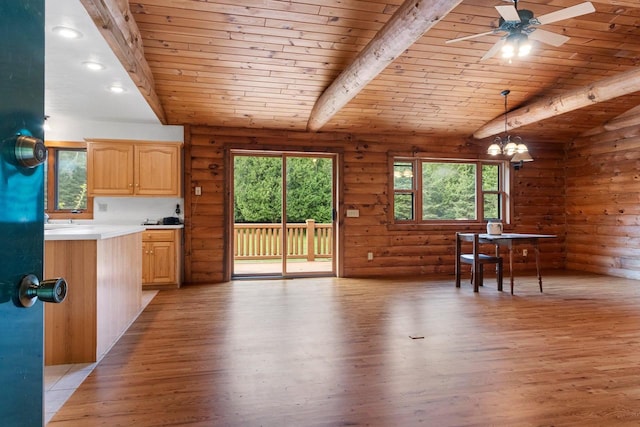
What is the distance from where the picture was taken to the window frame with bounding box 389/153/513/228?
605 centimetres

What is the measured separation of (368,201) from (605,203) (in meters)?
4.00

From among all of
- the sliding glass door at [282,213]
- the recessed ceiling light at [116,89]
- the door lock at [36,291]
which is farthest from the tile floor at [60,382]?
the sliding glass door at [282,213]

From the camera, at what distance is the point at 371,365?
2.46m

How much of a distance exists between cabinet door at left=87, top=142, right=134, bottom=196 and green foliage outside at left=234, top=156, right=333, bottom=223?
60.4 inches

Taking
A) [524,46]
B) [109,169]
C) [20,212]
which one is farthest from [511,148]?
[109,169]

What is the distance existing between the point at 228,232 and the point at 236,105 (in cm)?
187

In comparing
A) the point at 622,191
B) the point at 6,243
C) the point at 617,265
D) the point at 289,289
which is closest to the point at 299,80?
the point at 289,289

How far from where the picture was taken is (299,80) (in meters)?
4.44

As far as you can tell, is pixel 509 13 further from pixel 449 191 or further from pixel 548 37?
pixel 449 191

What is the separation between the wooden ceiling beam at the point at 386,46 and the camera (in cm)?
259

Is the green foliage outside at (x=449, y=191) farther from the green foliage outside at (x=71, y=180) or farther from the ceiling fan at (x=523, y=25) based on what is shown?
the green foliage outside at (x=71, y=180)

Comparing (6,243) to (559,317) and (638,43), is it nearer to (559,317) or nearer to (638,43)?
(559,317)

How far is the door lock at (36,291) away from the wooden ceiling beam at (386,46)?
266 centimetres

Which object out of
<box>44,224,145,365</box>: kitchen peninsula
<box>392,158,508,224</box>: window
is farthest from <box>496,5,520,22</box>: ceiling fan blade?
<box>392,158,508,224</box>: window
